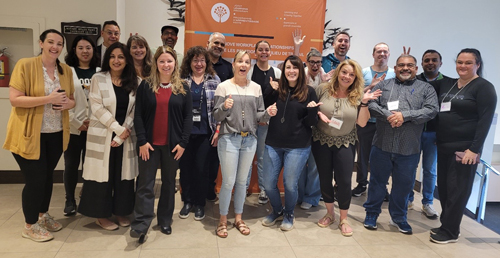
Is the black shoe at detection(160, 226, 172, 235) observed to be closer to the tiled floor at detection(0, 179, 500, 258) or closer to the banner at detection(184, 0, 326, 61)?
the tiled floor at detection(0, 179, 500, 258)

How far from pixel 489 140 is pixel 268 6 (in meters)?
3.32

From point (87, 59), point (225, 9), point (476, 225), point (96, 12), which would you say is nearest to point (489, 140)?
point (476, 225)

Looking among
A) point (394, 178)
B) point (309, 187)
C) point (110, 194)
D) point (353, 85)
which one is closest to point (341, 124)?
point (353, 85)

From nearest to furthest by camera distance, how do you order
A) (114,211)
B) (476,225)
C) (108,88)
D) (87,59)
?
(108,88)
(114,211)
(87,59)
(476,225)

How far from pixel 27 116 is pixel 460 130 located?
12.4 ft

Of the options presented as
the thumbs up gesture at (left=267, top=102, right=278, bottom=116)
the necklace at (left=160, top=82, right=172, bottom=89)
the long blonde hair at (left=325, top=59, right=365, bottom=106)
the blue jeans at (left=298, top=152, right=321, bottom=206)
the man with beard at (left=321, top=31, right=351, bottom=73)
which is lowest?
the blue jeans at (left=298, top=152, right=321, bottom=206)

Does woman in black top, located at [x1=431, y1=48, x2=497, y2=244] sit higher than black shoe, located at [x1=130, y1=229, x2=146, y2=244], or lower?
higher

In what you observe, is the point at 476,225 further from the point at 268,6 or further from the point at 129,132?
the point at 129,132

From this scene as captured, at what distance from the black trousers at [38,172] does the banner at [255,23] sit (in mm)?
1907

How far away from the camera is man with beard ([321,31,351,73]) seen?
395 centimetres

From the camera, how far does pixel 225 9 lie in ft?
13.3

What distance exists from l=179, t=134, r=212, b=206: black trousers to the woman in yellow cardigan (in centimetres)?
111

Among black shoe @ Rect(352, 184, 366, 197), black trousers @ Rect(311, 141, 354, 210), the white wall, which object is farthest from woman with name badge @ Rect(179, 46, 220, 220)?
the white wall

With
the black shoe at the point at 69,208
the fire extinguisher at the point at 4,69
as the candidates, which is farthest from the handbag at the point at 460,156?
the fire extinguisher at the point at 4,69
